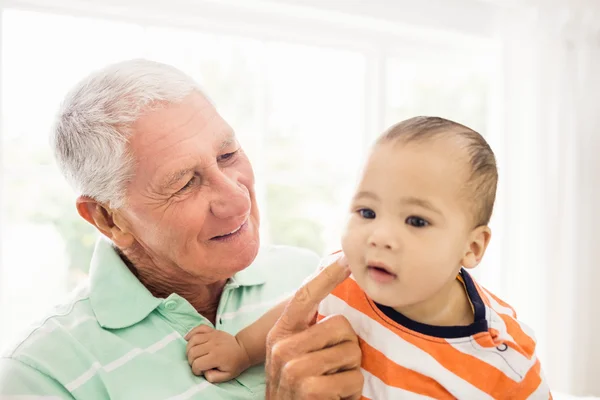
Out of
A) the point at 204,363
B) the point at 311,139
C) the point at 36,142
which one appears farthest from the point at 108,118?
the point at 311,139

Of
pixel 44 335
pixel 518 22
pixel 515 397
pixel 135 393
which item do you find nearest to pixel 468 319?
pixel 515 397

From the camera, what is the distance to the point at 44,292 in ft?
10.1

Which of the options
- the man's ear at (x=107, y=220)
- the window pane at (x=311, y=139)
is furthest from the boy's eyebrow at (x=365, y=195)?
the window pane at (x=311, y=139)

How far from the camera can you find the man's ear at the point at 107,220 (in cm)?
149

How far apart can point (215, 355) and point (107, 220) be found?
43 cm

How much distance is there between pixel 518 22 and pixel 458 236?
2794 mm

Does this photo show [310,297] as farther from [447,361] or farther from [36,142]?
[36,142]

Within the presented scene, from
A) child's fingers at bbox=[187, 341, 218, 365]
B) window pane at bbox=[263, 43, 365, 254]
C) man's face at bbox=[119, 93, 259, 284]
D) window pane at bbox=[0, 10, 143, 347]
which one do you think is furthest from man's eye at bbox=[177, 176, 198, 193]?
window pane at bbox=[263, 43, 365, 254]

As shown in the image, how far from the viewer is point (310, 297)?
122cm

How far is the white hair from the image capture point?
1.39 m

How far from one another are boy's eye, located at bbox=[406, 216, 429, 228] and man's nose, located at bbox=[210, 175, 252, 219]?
0.47m

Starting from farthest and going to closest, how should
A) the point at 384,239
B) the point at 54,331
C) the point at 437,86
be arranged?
the point at 437,86 < the point at 54,331 < the point at 384,239

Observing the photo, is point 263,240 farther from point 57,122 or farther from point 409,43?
point 57,122

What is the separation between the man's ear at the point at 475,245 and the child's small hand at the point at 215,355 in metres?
0.54
